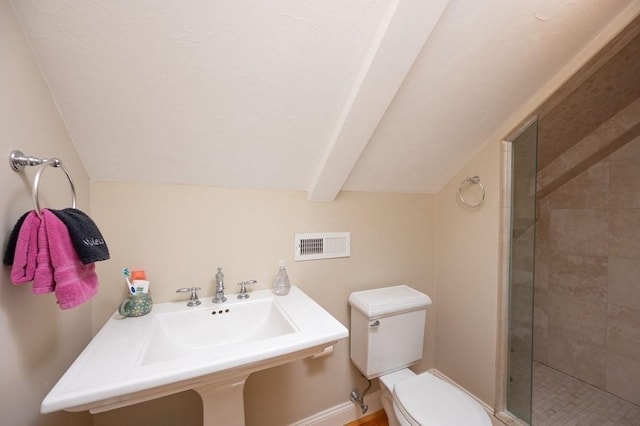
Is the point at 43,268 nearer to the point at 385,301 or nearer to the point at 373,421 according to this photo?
the point at 385,301

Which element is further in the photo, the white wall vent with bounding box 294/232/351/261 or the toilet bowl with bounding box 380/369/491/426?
the white wall vent with bounding box 294/232/351/261

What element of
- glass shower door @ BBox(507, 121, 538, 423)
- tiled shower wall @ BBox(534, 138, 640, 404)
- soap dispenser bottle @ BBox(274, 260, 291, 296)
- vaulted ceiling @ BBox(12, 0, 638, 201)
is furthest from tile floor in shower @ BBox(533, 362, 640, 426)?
vaulted ceiling @ BBox(12, 0, 638, 201)

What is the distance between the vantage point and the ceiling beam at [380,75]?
32.1 inches

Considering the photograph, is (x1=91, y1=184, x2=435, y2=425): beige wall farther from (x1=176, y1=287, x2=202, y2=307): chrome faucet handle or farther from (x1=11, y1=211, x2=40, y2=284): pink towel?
(x1=11, y1=211, x2=40, y2=284): pink towel

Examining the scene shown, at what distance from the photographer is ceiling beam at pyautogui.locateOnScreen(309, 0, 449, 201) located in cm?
81

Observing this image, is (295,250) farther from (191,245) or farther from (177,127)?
(177,127)

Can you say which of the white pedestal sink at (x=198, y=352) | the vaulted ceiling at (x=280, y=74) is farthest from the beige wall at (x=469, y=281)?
the white pedestal sink at (x=198, y=352)

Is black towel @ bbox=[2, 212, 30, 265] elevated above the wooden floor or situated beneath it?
elevated above

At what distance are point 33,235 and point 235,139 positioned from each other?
0.70 metres

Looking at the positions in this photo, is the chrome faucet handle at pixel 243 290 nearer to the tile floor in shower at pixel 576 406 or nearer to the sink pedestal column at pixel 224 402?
the sink pedestal column at pixel 224 402

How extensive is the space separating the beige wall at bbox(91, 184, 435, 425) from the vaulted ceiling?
0.34 ft

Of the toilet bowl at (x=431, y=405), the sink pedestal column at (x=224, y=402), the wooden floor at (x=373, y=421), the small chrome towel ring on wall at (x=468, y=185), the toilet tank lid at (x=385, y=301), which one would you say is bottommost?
the wooden floor at (x=373, y=421)

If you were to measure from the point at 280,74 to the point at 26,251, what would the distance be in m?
0.89

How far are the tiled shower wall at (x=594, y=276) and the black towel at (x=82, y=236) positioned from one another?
9.19 feet
